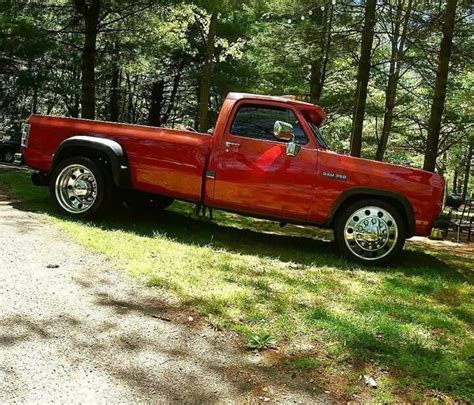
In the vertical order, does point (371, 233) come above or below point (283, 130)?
below

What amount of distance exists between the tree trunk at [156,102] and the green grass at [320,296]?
72.4ft

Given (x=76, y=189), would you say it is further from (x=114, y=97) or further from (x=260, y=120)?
(x=114, y=97)

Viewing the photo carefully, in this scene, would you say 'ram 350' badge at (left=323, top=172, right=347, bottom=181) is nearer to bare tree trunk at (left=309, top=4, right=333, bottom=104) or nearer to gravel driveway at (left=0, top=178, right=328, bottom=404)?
gravel driveway at (left=0, top=178, right=328, bottom=404)

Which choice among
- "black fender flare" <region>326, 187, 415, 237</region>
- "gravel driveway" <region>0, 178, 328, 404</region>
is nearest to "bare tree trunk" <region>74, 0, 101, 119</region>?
"black fender flare" <region>326, 187, 415, 237</region>

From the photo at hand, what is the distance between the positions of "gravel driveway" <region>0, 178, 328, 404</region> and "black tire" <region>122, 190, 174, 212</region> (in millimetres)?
Answer: 3129

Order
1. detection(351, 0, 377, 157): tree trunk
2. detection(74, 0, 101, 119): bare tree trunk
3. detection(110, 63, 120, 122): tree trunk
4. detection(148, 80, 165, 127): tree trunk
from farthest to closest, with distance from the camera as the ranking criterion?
detection(148, 80, 165, 127): tree trunk, detection(110, 63, 120, 122): tree trunk, detection(74, 0, 101, 119): bare tree trunk, detection(351, 0, 377, 157): tree trunk

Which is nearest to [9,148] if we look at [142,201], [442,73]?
[142,201]

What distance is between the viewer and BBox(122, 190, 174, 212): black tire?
25.2ft

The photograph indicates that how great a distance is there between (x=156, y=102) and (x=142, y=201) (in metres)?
22.1

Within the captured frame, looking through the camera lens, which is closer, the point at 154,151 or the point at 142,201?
the point at 154,151

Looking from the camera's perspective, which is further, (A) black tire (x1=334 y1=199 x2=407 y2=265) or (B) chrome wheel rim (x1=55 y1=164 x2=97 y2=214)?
(B) chrome wheel rim (x1=55 y1=164 x2=97 y2=214)

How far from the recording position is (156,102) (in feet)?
95.6

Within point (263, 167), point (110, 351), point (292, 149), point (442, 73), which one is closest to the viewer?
point (110, 351)

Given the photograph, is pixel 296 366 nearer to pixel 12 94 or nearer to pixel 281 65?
pixel 281 65
